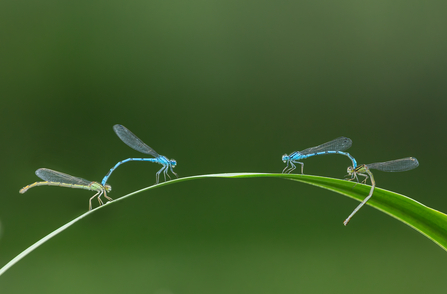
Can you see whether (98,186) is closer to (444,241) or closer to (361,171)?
(361,171)

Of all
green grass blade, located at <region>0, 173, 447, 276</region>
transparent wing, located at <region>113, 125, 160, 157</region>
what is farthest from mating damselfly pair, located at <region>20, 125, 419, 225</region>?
green grass blade, located at <region>0, 173, 447, 276</region>

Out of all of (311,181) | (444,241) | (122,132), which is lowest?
(444,241)

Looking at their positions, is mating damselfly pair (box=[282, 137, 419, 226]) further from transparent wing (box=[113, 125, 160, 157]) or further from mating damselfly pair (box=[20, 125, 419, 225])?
transparent wing (box=[113, 125, 160, 157])

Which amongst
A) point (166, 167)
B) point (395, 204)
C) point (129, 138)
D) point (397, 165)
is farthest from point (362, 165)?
point (129, 138)

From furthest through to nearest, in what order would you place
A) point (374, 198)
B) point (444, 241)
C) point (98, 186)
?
point (98, 186), point (374, 198), point (444, 241)

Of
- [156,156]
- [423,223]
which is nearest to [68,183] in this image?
[156,156]

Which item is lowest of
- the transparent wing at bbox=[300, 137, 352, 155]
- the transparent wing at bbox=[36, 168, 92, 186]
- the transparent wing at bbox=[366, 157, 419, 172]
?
the transparent wing at bbox=[366, 157, 419, 172]

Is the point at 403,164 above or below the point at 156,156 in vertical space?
below

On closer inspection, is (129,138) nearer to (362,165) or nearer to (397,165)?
(362,165)
